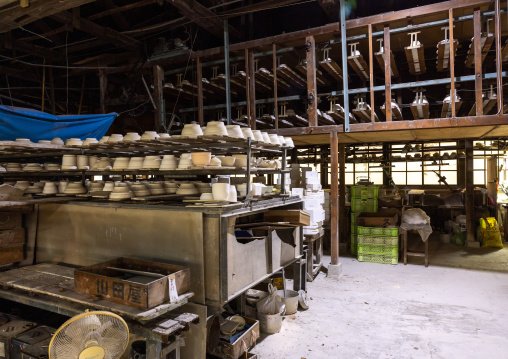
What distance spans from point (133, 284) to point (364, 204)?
21.9 ft

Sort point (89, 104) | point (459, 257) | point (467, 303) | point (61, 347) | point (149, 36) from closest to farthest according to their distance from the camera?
point (61, 347)
point (467, 303)
point (459, 257)
point (149, 36)
point (89, 104)

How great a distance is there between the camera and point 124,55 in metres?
8.77

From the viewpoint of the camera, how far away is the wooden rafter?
392cm

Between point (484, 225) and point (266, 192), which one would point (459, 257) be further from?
point (266, 192)

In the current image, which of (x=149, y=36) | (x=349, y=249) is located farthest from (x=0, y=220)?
(x=349, y=249)

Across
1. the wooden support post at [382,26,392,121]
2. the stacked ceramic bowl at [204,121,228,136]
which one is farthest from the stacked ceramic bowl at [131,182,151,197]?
the wooden support post at [382,26,392,121]

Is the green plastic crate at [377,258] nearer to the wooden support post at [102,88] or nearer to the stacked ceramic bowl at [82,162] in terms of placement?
the stacked ceramic bowl at [82,162]

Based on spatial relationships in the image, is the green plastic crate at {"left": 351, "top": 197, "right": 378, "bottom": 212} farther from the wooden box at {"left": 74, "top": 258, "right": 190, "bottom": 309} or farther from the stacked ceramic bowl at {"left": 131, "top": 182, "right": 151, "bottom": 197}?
the wooden box at {"left": 74, "top": 258, "right": 190, "bottom": 309}

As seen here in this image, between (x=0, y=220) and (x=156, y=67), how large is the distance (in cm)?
509

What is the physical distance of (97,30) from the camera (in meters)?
7.06

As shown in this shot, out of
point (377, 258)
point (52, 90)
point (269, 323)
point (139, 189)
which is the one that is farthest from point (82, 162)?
point (377, 258)

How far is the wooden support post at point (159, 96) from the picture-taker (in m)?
7.63

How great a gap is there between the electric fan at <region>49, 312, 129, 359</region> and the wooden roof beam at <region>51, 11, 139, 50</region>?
238 inches

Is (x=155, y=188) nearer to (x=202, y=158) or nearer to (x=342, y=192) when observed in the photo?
(x=202, y=158)
